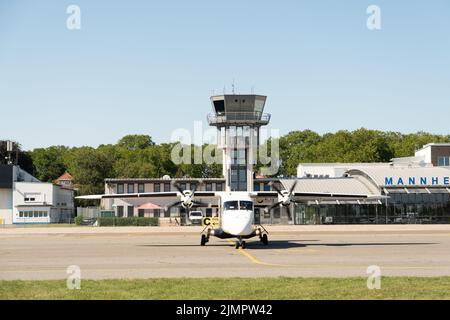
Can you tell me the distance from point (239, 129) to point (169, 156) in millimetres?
54076

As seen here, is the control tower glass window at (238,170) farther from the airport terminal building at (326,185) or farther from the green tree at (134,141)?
the green tree at (134,141)

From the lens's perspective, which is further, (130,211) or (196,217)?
(130,211)

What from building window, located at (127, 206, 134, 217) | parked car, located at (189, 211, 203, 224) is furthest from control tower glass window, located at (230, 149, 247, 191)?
building window, located at (127, 206, 134, 217)

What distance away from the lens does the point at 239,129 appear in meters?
79.2

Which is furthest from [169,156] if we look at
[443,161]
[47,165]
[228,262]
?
[228,262]

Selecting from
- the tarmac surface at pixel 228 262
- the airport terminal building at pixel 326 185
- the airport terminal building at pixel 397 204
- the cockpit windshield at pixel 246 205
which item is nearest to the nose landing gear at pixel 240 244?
the tarmac surface at pixel 228 262

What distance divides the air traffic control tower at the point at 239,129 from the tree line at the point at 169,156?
1381 inches

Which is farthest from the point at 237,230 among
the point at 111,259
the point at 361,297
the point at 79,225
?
the point at 79,225

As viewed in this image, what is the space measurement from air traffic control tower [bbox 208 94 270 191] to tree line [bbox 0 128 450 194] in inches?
1381

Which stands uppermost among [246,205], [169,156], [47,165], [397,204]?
[169,156]

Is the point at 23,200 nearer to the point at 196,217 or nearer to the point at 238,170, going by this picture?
the point at 196,217

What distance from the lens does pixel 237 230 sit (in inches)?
1154

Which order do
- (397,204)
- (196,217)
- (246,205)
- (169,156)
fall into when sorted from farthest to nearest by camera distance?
(169,156)
(196,217)
(397,204)
(246,205)
